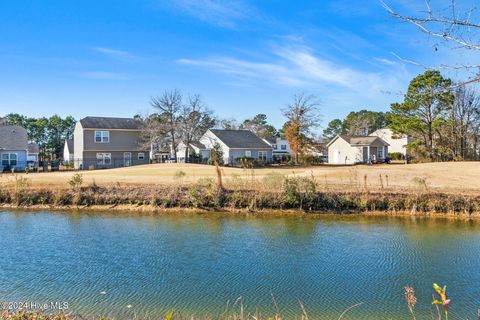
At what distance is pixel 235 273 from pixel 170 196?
498 inches

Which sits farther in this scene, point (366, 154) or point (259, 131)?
point (259, 131)

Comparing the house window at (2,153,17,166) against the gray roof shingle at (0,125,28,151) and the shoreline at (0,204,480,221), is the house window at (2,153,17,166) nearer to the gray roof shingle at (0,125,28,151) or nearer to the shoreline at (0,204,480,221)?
the gray roof shingle at (0,125,28,151)

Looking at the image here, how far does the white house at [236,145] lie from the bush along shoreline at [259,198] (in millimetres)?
30421

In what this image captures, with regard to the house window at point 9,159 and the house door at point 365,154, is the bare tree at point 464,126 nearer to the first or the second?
the house door at point 365,154

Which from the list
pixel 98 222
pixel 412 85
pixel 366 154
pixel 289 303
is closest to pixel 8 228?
pixel 98 222

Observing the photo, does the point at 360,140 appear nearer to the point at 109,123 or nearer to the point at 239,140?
the point at 239,140

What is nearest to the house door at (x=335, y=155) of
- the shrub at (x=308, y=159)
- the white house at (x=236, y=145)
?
the shrub at (x=308, y=159)

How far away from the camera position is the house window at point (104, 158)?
4831cm

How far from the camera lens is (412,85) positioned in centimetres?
4606

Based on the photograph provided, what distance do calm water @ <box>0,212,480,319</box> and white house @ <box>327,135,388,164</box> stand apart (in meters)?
40.6

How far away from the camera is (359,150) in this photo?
2340 inches

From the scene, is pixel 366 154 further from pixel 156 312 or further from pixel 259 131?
pixel 156 312

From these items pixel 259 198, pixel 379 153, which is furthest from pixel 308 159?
pixel 259 198

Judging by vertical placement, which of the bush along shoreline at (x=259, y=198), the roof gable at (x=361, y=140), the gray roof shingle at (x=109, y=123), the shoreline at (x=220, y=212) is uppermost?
the gray roof shingle at (x=109, y=123)
